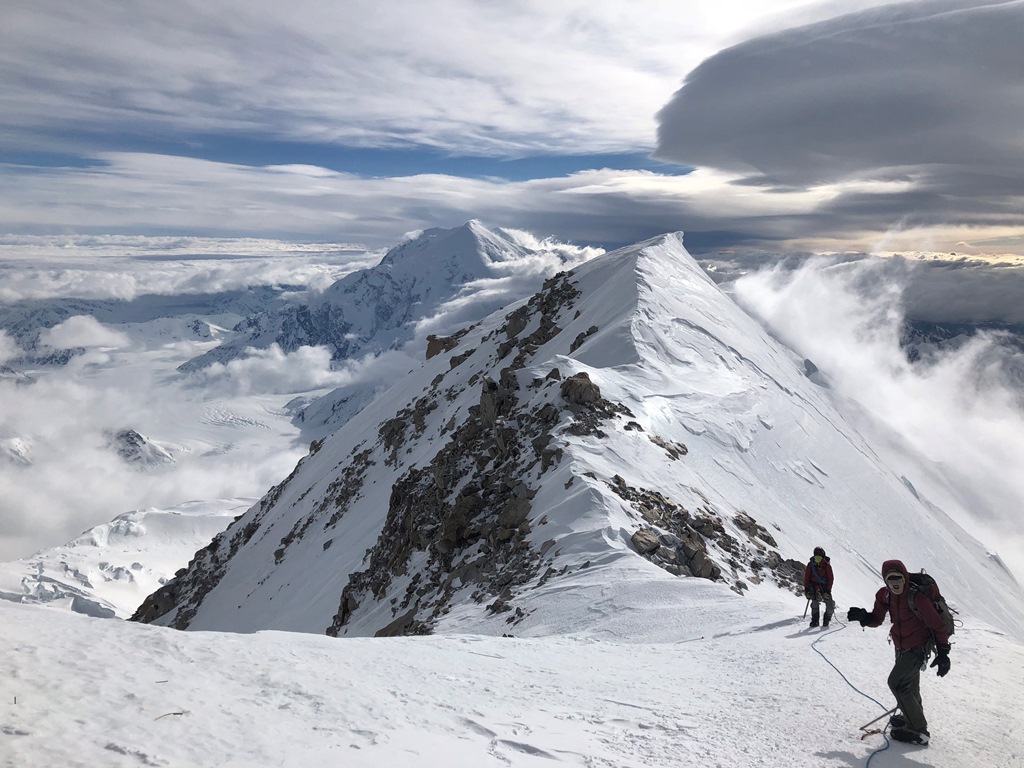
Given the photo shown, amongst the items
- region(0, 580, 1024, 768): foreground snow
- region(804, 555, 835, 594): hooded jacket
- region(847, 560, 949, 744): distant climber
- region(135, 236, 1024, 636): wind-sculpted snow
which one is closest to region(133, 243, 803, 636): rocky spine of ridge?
region(135, 236, 1024, 636): wind-sculpted snow

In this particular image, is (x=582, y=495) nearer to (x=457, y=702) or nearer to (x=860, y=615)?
(x=860, y=615)

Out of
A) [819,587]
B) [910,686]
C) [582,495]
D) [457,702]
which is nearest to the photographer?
[910,686]

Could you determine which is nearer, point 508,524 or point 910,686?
point 910,686

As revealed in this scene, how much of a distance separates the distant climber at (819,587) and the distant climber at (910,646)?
4.79 metres

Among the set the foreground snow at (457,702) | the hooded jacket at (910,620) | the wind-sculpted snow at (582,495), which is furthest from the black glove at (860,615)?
the wind-sculpted snow at (582,495)

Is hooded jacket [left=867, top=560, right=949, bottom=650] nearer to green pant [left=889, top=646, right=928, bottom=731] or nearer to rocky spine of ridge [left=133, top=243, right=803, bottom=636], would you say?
green pant [left=889, top=646, right=928, bottom=731]

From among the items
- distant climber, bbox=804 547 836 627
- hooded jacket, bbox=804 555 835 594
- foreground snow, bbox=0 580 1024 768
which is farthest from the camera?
hooded jacket, bbox=804 555 835 594

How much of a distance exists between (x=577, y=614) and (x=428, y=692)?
6.38m

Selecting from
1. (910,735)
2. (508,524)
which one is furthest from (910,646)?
(508,524)

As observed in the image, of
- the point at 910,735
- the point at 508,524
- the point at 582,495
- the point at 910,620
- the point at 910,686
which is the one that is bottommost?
the point at 508,524

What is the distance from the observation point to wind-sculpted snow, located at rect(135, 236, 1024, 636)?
57.9 feet

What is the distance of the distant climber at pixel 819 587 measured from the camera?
1184cm

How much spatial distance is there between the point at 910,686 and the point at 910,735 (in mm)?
491

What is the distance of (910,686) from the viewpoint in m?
6.80
